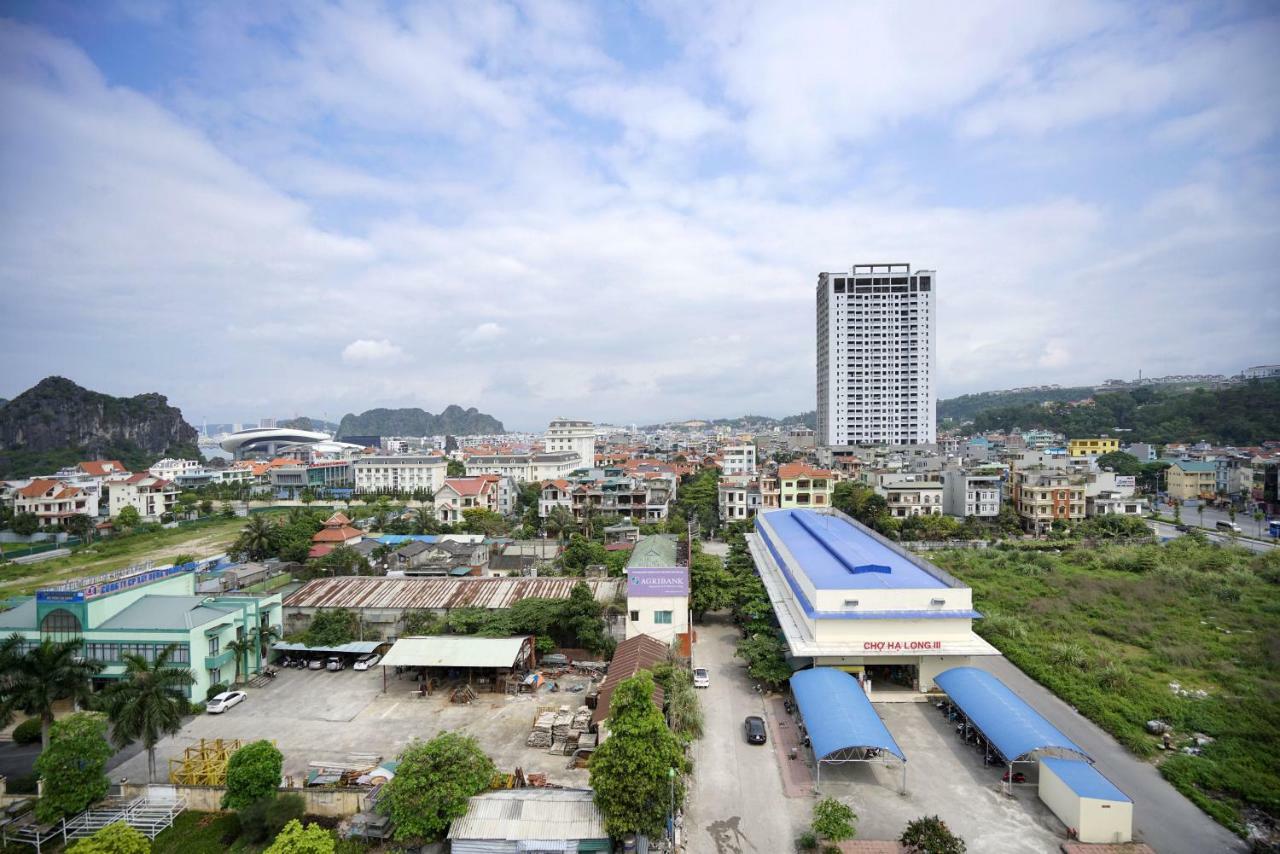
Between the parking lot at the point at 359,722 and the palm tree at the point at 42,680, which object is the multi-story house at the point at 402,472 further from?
the palm tree at the point at 42,680

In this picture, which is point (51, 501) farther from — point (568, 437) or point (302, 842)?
point (302, 842)

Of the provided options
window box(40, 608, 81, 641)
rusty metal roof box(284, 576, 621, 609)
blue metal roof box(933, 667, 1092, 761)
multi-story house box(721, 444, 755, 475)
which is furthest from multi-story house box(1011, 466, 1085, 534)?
window box(40, 608, 81, 641)

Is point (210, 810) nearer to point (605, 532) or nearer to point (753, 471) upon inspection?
point (605, 532)

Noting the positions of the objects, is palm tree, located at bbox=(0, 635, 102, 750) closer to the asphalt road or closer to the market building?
the market building

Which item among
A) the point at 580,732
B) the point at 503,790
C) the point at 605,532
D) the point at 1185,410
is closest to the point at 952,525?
the point at 605,532

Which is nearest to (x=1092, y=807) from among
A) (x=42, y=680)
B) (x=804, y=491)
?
(x=42, y=680)
